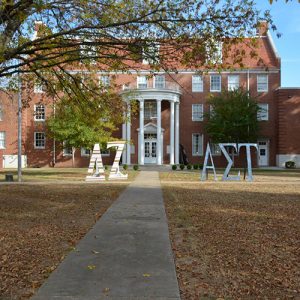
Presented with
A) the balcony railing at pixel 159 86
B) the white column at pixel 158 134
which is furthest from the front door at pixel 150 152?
the balcony railing at pixel 159 86

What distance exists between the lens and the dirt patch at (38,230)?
5.66 meters

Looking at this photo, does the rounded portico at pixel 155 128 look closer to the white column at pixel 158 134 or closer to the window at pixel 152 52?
the white column at pixel 158 134

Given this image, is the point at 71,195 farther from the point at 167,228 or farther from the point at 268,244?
the point at 268,244

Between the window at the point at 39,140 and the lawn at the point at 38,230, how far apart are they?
29.4 meters

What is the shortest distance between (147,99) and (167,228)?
32262mm

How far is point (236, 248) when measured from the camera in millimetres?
7340

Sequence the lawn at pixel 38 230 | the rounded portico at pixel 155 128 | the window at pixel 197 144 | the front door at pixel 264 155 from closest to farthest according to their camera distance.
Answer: the lawn at pixel 38 230, the rounded portico at pixel 155 128, the window at pixel 197 144, the front door at pixel 264 155

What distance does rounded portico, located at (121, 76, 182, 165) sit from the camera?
132 ft

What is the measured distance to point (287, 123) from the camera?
141 ft

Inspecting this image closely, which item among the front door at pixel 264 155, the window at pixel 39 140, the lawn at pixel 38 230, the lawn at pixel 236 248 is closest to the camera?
the lawn at pixel 236 248

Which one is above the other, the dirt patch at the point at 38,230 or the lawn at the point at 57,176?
the lawn at the point at 57,176

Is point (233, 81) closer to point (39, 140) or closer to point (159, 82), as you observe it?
point (159, 82)

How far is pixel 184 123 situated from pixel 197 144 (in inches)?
96.6

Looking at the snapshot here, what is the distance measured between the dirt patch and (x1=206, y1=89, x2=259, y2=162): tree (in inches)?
1003
